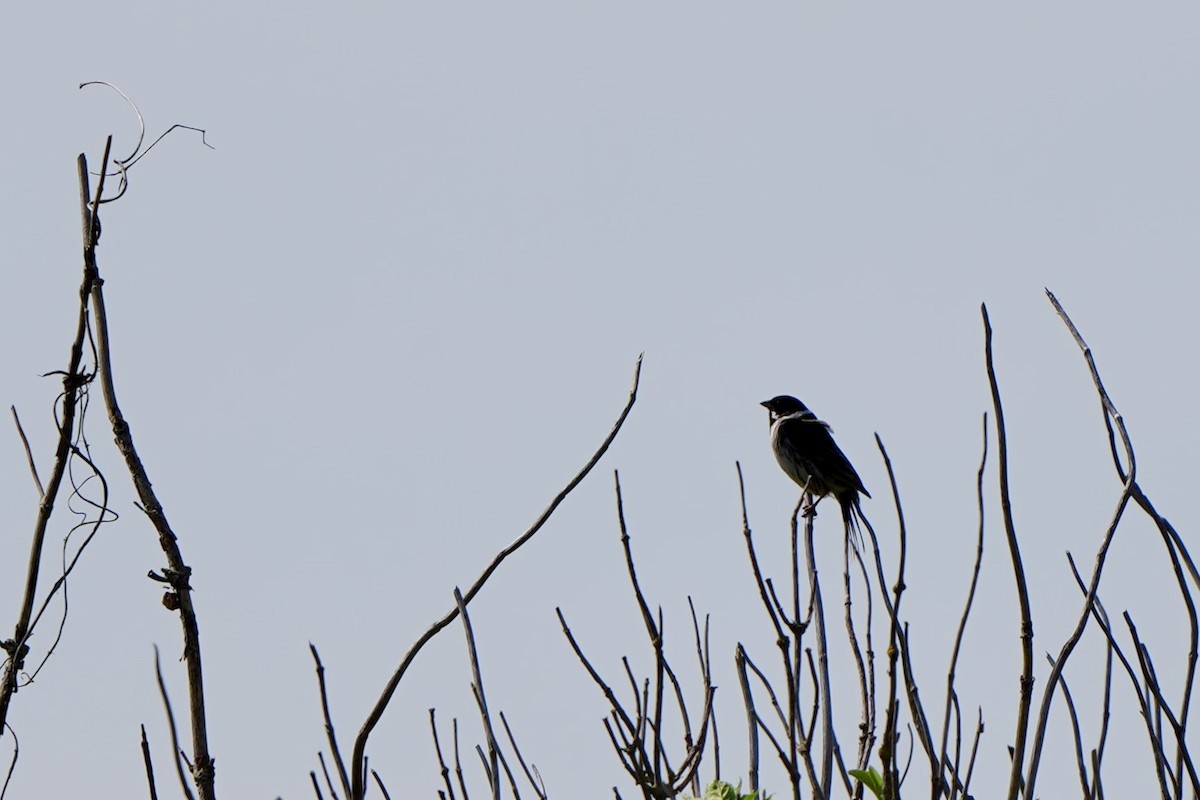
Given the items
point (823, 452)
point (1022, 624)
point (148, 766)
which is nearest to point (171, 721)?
point (148, 766)

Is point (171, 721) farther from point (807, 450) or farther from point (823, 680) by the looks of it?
point (807, 450)

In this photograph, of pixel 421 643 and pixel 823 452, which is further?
pixel 823 452

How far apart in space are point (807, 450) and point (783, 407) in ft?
3.11

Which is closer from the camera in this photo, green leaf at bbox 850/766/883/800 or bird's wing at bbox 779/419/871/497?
green leaf at bbox 850/766/883/800

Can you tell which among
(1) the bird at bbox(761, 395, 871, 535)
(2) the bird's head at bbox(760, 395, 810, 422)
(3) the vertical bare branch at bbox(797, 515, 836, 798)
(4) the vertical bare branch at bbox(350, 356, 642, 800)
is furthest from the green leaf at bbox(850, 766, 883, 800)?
(2) the bird's head at bbox(760, 395, 810, 422)

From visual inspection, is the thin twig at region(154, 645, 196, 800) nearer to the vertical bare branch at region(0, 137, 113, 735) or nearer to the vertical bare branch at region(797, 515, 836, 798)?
the vertical bare branch at region(0, 137, 113, 735)

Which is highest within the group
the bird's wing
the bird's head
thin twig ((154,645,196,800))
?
the bird's head

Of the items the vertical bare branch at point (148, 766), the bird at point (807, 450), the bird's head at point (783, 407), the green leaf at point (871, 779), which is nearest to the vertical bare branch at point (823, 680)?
the green leaf at point (871, 779)

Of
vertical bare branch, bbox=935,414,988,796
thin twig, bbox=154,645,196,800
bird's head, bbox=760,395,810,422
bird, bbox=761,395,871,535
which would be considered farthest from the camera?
bird's head, bbox=760,395,810,422

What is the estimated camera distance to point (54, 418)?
2666 mm

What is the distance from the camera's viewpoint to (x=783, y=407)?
11.9 metres

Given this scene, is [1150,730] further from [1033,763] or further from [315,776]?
[315,776]

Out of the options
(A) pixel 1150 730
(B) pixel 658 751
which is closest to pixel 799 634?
(B) pixel 658 751

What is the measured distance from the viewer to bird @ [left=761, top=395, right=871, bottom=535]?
10.4 meters
